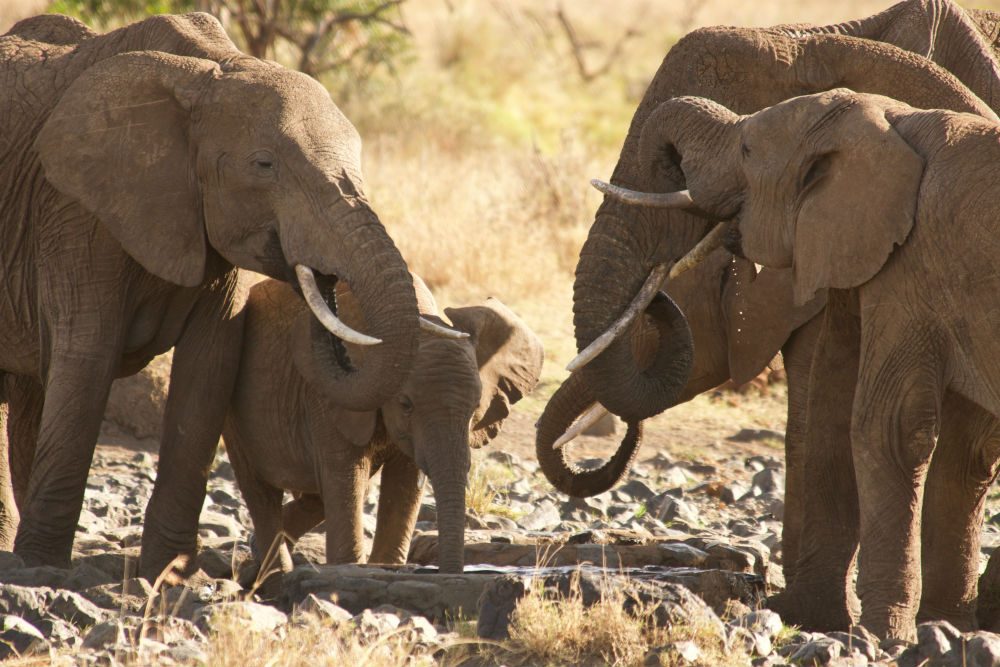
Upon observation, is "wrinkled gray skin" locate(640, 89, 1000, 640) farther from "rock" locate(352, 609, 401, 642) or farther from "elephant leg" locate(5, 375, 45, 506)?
"elephant leg" locate(5, 375, 45, 506)

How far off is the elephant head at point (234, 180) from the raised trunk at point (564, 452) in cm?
162

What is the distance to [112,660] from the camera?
479 cm

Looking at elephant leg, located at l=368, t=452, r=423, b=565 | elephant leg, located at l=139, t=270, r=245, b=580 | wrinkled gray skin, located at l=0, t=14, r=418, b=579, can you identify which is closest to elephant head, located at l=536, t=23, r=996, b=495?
elephant leg, located at l=368, t=452, r=423, b=565

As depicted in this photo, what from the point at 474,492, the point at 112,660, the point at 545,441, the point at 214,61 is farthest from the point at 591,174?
the point at 112,660

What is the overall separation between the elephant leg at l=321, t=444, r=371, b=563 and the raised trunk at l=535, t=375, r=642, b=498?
109 cm

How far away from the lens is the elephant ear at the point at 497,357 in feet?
24.4

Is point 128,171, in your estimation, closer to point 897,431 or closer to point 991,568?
point 897,431

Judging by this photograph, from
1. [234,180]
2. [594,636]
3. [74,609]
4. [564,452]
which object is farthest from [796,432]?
[74,609]

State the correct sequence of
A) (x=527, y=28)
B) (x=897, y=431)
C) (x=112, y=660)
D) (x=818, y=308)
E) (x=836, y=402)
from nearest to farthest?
(x=112, y=660)
(x=897, y=431)
(x=836, y=402)
(x=818, y=308)
(x=527, y=28)

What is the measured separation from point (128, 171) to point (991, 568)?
3990 mm

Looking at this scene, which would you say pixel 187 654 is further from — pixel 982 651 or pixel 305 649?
pixel 982 651

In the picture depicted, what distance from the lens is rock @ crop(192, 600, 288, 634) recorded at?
5250 millimetres

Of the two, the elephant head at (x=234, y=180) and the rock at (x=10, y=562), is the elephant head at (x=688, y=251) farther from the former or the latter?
the rock at (x=10, y=562)

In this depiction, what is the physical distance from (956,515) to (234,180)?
126 inches
